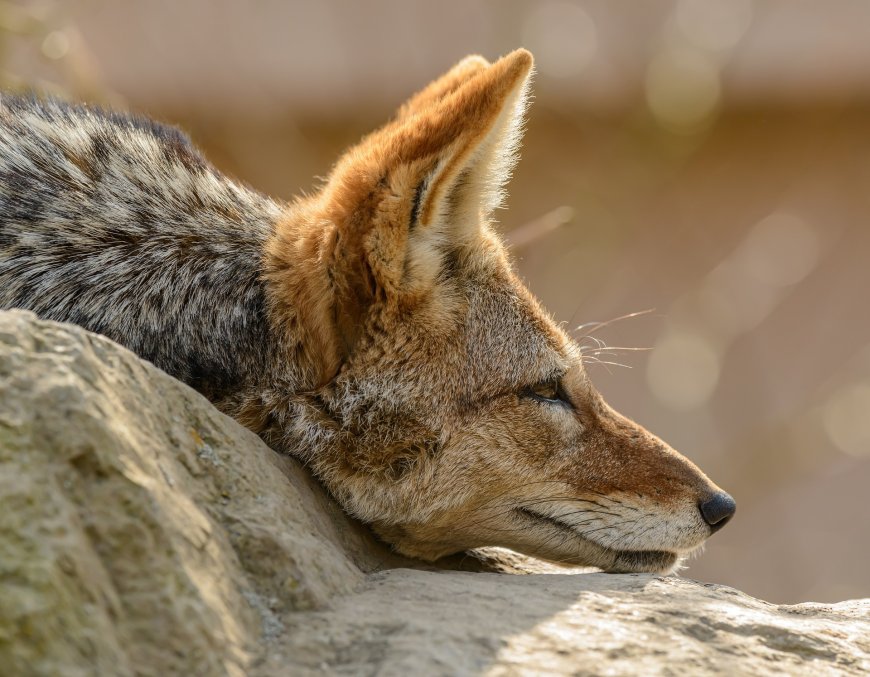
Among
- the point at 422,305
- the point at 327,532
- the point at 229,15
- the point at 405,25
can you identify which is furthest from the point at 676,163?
the point at 327,532

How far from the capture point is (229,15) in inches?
448

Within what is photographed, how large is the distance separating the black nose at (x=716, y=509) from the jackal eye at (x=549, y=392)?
62cm

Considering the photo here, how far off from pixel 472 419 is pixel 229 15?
8953mm

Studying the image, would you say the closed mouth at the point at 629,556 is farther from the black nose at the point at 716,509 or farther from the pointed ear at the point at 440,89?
the pointed ear at the point at 440,89

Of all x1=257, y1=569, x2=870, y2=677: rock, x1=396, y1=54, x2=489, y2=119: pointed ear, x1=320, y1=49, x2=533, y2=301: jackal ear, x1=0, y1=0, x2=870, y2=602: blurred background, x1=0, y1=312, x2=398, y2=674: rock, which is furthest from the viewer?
x1=0, y1=0, x2=870, y2=602: blurred background

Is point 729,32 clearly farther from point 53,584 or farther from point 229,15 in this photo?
point 53,584

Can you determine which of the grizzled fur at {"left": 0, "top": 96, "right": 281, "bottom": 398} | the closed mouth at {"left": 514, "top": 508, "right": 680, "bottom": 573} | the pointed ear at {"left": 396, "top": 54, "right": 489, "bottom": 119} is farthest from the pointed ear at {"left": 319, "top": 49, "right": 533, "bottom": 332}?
the closed mouth at {"left": 514, "top": 508, "right": 680, "bottom": 573}

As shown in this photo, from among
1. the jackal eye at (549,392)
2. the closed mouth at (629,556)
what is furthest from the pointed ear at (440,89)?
the closed mouth at (629,556)

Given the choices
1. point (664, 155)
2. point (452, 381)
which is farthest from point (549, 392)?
point (664, 155)

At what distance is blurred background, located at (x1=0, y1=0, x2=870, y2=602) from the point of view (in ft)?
33.7

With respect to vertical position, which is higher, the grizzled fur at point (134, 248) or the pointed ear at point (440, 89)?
the pointed ear at point (440, 89)

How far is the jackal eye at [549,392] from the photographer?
3766mm

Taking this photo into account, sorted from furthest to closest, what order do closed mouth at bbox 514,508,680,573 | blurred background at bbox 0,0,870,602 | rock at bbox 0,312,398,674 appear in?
blurred background at bbox 0,0,870,602 → closed mouth at bbox 514,508,680,573 → rock at bbox 0,312,398,674

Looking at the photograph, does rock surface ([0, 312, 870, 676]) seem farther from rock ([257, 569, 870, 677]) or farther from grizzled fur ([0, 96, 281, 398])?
grizzled fur ([0, 96, 281, 398])
